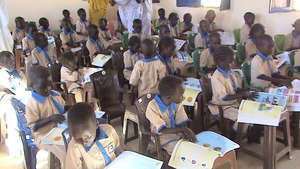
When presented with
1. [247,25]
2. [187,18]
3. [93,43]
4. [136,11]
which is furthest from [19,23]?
[247,25]

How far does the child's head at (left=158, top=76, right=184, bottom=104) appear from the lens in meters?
2.08

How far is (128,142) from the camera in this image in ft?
10.6

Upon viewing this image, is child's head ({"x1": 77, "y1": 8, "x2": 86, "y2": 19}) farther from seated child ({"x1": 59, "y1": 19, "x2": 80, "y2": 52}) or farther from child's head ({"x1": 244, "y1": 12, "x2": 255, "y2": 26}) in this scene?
child's head ({"x1": 244, "y1": 12, "x2": 255, "y2": 26})

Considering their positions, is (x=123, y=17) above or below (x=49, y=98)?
above

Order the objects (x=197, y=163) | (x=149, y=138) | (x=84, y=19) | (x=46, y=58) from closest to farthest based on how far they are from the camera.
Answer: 1. (x=197, y=163)
2. (x=149, y=138)
3. (x=46, y=58)
4. (x=84, y=19)

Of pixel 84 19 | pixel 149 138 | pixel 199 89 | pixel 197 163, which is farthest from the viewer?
pixel 84 19

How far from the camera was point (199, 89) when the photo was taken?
Result: 9.21 ft

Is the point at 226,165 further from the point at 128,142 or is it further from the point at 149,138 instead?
the point at 128,142

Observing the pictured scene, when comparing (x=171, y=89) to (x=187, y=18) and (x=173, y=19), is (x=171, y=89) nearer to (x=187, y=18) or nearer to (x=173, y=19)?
(x=187, y=18)

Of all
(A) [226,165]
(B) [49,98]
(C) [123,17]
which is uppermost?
(C) [123,17]

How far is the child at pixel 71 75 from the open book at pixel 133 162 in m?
1.67

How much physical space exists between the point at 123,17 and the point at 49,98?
3.70 meters

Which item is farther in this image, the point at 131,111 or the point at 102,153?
the point at 131,111

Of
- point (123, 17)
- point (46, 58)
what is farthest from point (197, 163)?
point (123, 17)
